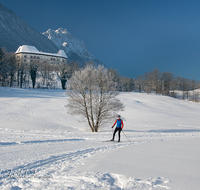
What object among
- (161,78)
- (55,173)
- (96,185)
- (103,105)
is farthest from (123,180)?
(161,78)

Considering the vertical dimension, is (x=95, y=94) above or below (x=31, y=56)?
below

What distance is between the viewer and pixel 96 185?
4.37 m

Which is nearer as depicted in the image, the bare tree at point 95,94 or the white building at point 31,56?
the bare tree at point 95,94

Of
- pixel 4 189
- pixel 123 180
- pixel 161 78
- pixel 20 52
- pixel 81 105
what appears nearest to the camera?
pixel 4 189

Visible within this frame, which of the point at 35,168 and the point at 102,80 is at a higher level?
the point at 102,80

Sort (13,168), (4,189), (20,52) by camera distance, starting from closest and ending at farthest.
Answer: (4,189)
(13,168)
(20,52)

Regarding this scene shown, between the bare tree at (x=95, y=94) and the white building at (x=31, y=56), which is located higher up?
the white building at (x=31, y=56)

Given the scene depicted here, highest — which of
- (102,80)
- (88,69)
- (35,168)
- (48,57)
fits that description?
(48,57)

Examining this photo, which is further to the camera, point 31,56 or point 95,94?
point 31,56

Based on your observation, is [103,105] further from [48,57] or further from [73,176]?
[48,57]

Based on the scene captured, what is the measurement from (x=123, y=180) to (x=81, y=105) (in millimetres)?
17652

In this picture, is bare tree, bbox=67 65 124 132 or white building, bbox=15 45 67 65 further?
white building, bbox=15 45 67 65

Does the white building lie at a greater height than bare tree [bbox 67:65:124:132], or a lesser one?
greater

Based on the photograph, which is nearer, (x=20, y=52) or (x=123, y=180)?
(x=123, y=180)
